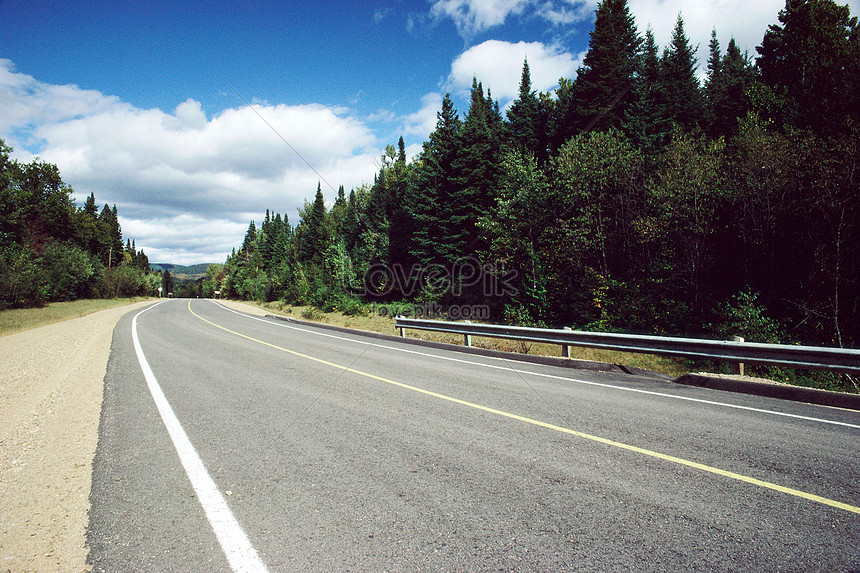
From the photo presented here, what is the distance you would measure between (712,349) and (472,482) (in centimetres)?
764

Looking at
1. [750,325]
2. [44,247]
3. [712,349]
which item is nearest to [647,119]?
[750,325]

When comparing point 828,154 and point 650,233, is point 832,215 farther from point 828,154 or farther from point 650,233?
point 650,233

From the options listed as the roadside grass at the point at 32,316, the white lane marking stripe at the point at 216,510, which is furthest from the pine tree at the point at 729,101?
the roadside grass at the point at 32,316

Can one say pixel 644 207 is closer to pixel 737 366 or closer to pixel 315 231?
pixel 737 366

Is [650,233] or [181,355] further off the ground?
[650,233]

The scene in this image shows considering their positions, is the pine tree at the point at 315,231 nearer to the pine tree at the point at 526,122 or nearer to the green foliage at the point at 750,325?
the pine tree at the point at 526,122

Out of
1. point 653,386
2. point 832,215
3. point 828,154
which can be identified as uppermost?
point 828,154

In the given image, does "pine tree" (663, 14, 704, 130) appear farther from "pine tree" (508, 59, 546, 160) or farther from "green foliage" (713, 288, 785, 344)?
"green foliage" (713, 288, 785, 344)

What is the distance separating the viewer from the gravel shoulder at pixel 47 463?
2.66 m

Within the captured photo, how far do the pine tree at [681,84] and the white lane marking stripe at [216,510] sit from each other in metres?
36.9

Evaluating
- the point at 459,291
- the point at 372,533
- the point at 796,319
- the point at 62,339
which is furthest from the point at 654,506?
the point at 459,291

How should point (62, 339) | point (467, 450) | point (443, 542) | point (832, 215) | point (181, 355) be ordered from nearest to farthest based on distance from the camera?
point (443, 542), point (467, 450), point (181, 355), point (832, 215), point (62, 339)

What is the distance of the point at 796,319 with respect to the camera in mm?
14141

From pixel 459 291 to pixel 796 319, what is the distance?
788 inches
